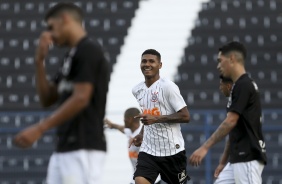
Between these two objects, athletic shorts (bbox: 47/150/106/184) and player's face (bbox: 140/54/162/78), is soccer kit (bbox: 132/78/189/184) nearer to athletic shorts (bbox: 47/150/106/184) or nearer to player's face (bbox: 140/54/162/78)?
player's face (bbox: 140/54/162/78)

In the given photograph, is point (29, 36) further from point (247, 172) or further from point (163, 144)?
point (247, 172)

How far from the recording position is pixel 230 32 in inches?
699

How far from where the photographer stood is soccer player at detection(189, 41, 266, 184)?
5797 mm

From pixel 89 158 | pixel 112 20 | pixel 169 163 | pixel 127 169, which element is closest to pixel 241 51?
pixel 89 158

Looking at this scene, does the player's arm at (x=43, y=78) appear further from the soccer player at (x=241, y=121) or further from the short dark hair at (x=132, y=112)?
the short dark hair at (x=132, y=112)

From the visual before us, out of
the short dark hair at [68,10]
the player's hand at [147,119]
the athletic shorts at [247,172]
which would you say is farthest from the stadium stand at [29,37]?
the short dark hair at [68,10]

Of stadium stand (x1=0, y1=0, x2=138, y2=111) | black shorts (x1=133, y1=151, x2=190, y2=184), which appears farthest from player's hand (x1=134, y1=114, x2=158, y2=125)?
stadium stand (x1=0, y1=0, x2=138, y2=111)

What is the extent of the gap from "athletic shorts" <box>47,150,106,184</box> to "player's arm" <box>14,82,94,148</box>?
279 mm

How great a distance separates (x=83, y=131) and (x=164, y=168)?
3.83 metres

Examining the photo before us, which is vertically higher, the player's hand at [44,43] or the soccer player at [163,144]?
the player's hand at [44,43]

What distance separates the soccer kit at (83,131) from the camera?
4.35m

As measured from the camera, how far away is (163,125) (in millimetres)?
8133

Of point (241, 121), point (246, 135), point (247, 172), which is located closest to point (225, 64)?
point (241, 121)

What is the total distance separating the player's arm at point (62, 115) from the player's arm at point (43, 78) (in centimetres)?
35
